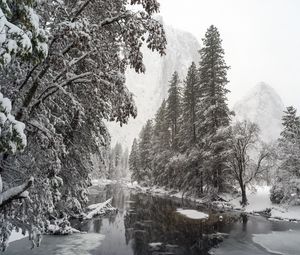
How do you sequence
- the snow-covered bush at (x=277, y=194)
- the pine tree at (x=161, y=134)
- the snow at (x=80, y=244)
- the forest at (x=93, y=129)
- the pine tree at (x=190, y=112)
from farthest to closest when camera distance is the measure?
the pine tree at (x=161, y=134)
the pine tree at (x=190, y=112)
the snow-covered bush at (x=277, y=194)
the snow at (x=80, y=244)
the forest at (x=93, y=129)

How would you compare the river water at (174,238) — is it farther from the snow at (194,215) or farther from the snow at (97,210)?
the snow at (97,210)

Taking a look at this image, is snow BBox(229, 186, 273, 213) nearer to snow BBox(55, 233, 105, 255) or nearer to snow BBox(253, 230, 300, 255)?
snow BBox(253, 230, 300, 255)

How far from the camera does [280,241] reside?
16828 mm

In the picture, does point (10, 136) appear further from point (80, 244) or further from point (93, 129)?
point (80, 244)

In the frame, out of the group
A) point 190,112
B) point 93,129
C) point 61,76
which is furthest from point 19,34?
point 190,112

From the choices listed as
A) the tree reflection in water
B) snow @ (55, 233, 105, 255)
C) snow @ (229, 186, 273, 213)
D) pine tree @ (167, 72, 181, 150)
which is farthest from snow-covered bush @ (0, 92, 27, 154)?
pine tree @ (167, 72, 181, 150)

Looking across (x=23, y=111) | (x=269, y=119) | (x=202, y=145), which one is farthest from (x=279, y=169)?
(x=269, y=119)

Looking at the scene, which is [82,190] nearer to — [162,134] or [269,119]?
[162,134]

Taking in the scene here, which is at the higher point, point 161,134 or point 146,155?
point 161,134

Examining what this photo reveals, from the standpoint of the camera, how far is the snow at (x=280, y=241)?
49.6 ft

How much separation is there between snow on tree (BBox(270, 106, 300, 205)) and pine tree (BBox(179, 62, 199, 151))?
1431cm

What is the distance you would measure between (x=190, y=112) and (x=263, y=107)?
102 metres

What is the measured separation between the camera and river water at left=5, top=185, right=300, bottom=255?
14.6 meters

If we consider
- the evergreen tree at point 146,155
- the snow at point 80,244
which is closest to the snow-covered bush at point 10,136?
the snow at point 80,244
